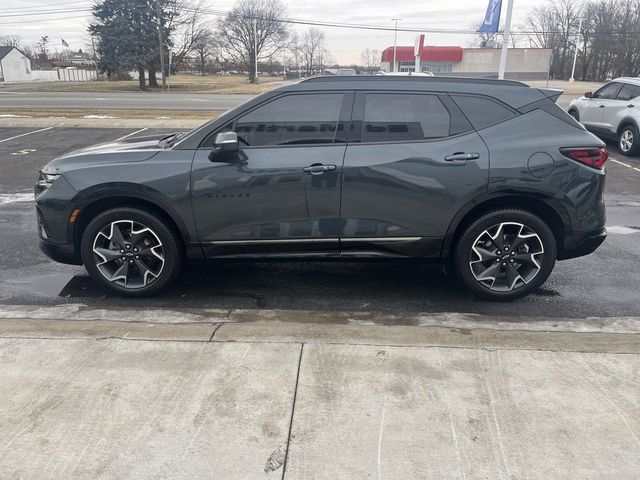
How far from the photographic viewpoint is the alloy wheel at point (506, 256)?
14.1ft

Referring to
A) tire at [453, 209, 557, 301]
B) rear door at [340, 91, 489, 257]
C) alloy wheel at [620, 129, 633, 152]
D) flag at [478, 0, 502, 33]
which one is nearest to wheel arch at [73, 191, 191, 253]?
rear door at [340, 91, 489, 257]

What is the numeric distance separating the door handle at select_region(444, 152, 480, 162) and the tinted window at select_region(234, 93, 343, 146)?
2.99 ft

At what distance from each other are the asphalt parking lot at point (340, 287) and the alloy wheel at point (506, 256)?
229 mm

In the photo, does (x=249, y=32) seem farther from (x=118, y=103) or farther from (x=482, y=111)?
(x=482, y=111)

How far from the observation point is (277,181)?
4.16 meters

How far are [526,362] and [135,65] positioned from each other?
43.2 metres

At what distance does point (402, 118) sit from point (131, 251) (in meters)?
2.41

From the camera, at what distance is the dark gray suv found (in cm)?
416

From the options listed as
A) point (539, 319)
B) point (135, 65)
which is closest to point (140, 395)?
point (539, 319)

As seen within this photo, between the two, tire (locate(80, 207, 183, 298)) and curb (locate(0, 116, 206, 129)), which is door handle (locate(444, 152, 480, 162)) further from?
curb (locate(0, 116, 206, 129))

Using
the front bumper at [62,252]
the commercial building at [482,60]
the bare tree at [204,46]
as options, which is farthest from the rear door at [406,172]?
the commercial building at [482,60]

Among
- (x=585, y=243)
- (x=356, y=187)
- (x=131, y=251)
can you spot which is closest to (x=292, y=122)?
(x=356, y=187)

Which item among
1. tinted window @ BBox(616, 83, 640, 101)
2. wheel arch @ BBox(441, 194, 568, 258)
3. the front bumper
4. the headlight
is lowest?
the front bumper

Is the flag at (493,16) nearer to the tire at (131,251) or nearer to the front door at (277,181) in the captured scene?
the front door at (277,181)
